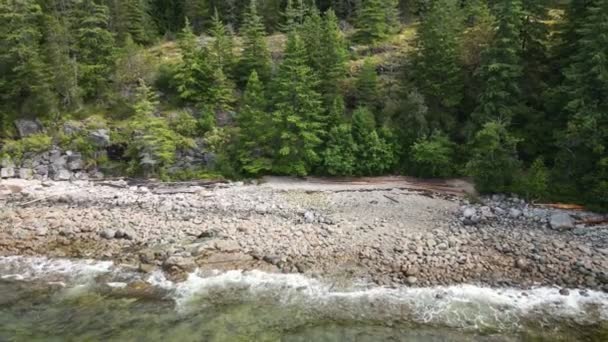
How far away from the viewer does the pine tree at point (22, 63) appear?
3222cm

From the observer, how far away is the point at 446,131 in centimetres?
2784

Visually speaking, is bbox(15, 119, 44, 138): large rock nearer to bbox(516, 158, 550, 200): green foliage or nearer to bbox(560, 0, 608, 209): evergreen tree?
bbox(516, 158, 550, 200): green foliage

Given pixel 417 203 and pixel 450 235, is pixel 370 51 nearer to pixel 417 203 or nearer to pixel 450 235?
pixel 417 203

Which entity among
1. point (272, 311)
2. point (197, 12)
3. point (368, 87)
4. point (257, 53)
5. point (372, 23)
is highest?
point (197, 12)

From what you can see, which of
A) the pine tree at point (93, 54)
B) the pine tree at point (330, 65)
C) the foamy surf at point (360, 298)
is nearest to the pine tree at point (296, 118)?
the pine tree at point (330, 65)

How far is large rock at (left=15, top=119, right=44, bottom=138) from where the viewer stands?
33.1 meters

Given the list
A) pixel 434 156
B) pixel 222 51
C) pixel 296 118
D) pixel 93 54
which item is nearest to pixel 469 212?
pixel 434 156

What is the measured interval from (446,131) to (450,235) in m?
11.0

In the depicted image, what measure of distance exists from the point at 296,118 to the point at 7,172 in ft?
71.2

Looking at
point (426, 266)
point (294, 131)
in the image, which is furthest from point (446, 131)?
point (426, 266)

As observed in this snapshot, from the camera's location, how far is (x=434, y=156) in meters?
25.6

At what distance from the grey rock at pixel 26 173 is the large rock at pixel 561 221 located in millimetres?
33741

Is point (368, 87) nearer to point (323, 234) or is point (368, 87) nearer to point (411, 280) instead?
point (323, 234)

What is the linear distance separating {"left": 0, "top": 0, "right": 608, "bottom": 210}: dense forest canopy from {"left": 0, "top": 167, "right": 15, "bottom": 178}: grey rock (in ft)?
5.57
